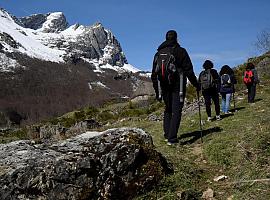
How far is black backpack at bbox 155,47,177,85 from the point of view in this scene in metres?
8.19

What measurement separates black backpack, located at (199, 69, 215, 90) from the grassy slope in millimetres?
2642

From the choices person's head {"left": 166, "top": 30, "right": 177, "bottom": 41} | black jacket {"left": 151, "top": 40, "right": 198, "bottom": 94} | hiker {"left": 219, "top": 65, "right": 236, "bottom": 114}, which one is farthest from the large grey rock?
hiker {"left": 219, "top": 65, "right": 236, "bottom": 114}

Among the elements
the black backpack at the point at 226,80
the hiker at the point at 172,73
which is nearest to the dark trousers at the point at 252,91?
the black backpack at the point at 226,80

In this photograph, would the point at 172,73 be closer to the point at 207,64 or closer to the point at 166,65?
the point at 166,65

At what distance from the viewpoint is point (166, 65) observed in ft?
26.9

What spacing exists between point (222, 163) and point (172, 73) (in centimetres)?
218

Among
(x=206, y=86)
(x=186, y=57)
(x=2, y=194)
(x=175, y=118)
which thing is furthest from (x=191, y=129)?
(x=2, y=194)

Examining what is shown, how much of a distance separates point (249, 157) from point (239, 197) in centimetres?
153

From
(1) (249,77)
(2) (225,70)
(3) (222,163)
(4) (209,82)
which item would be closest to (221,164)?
(3) (222,163)

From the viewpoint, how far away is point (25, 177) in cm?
517

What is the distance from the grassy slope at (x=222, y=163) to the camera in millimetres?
5766

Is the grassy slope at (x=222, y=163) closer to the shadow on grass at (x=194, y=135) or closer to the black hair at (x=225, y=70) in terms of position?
the shadow on grass at (x=194, y=135)

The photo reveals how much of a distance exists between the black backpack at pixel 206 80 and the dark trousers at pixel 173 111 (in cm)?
→ 382

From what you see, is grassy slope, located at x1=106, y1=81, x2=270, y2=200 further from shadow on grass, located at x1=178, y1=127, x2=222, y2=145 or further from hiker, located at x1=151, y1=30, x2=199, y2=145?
hiker, located at x1=151, y1=30, x2=199, y2=145
